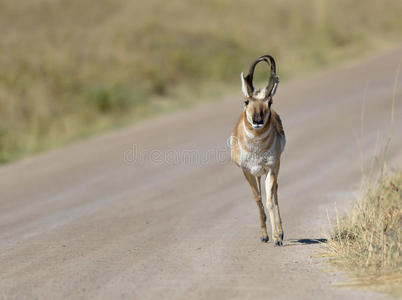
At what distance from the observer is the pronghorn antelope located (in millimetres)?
7977

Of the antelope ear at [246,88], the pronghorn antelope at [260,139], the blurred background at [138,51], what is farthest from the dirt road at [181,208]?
the blurred background at [138,51]

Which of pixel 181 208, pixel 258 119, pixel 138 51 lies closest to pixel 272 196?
pixel 258 119

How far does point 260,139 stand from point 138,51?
27.3 m

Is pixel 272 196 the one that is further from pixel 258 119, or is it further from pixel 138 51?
pixel 138 51

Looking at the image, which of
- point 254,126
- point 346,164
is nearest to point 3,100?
point 346,164

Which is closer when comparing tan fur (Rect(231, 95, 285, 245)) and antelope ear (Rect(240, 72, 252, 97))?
antelope ear (Rect(240, 72, 252, 97))

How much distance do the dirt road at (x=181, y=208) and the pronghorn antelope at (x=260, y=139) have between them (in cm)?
71

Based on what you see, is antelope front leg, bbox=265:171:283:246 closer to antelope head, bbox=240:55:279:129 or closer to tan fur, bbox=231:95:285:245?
tan fur, bbox=231:95:285:245

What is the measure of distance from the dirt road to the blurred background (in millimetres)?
2854

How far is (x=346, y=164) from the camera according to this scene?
15.1m

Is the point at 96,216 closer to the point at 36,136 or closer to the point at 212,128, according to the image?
the point at 212,128

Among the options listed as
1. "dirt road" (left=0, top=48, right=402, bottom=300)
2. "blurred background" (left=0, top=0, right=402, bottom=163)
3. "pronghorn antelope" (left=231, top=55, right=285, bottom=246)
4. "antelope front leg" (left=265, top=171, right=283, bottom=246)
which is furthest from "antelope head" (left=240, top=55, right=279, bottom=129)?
"blurred background" (left=0, top=0, right=402, bottom=163)

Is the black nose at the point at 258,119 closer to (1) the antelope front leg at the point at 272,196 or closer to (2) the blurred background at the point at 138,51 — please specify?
(1) the antelope front leg at the point at 272,196

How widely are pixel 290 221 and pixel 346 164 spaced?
515 cm
